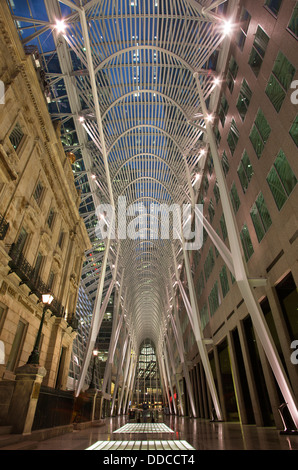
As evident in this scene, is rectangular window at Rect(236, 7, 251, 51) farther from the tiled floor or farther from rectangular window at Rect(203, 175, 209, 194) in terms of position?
the tiled floor

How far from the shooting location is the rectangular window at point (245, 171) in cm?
1497

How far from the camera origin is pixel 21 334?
1495 centimetres

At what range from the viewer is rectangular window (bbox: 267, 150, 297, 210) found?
1073 centimetres

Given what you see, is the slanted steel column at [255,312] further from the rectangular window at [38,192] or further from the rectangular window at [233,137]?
the rectangular window at [38,192]

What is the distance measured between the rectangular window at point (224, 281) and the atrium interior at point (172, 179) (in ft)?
0.86

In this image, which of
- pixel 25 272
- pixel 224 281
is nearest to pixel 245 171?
pixel 224 281

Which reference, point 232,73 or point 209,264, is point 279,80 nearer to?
point 232,73

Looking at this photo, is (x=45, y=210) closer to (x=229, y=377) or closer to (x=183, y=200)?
(x=183, y=200)

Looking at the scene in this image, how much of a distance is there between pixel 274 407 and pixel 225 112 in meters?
16.8

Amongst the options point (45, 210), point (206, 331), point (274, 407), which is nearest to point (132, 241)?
point (206, 331)

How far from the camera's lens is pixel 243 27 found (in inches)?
574

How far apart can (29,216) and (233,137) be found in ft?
42.6

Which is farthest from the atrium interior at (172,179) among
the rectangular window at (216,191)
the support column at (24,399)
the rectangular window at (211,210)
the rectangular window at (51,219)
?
the rectangular window at (216,191)
